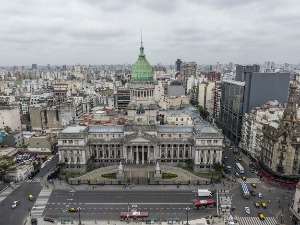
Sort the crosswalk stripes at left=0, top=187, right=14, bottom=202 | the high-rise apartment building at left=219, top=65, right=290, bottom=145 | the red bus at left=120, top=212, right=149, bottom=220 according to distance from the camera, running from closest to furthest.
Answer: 1. the red bus at left=120, top=212, right=149, bottom=220
2. the crosswalk stripes at left=0, top=187, right=14, bottom=202
3. the high-rise apartment building at left=219, top=65, right=290, bottom=145

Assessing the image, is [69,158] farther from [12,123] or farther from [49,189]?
[12,123]

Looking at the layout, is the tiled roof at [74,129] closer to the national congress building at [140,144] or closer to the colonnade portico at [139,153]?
the national congress building at [140,144]

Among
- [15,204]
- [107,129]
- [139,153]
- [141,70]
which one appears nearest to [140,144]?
[139,153]

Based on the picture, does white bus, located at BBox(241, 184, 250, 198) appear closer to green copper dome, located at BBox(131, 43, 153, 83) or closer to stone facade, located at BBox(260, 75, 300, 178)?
stone facade, located at BBox(260, 75, 300, 178)

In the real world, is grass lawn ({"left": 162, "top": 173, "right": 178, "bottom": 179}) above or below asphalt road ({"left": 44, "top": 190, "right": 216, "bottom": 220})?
above

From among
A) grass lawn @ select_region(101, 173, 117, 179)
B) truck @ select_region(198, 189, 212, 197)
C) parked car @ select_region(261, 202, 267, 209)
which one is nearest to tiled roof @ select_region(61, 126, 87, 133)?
grass lawn @ select_region(101, 173, 117, 179)

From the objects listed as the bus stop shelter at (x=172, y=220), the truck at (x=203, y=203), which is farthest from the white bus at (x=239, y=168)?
the bus stop shelter at (x=172, y=220)
